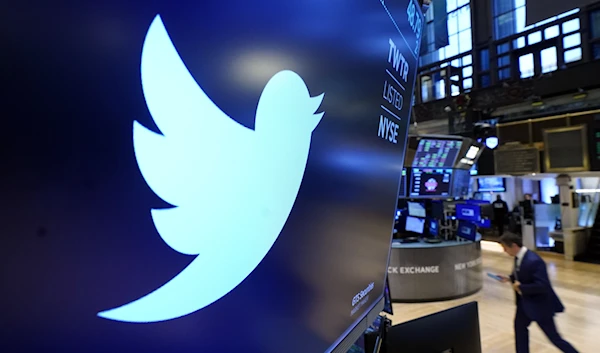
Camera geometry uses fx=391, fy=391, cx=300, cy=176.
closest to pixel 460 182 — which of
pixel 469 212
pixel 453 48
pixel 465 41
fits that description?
pixel 469 212

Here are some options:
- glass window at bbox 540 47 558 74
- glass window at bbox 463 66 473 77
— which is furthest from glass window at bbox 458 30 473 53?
glass window at bbox 540 47 558 74

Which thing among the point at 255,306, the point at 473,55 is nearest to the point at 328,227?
the point at 255,306

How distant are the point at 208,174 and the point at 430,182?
270 inches

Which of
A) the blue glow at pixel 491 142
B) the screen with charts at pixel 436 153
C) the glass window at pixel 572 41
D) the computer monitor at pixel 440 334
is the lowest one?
the computer monitor at pixel 440 334

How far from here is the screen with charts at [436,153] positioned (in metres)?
6.95

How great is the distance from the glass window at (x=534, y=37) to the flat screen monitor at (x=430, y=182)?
Answer: 913cm

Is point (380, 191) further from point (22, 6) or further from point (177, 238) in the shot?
point (22, 6)

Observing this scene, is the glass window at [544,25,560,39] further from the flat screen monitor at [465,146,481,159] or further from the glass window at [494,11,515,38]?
the flat screen monitor at [465,146,481,159]

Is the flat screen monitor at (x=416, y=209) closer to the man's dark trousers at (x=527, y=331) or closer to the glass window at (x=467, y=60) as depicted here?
the man's dark trousers at (x=527, y=331)

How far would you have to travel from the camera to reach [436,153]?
7137 mm

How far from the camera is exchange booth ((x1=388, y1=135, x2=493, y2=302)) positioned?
6633 mm

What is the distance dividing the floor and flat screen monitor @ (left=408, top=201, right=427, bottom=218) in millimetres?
1571

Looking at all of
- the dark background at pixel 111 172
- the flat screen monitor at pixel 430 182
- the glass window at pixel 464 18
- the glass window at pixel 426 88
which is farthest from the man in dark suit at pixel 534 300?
the glass window at pixel 464 18

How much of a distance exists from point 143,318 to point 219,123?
0.30 m
